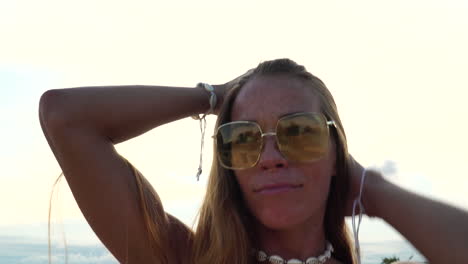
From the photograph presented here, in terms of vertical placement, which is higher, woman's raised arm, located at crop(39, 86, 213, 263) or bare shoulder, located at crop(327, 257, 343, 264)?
woman's raised arm, located at crop(39, 86, 213, 263)

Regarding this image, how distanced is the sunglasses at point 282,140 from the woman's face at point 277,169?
4 cm

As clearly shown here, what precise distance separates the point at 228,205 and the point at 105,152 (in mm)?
750

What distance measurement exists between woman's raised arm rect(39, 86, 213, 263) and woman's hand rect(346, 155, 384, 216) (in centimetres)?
110

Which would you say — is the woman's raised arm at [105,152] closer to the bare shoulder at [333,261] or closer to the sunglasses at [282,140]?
the sunglasses at [282,140]

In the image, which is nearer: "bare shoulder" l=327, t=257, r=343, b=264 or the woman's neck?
the woman's neck

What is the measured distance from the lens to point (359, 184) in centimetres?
394

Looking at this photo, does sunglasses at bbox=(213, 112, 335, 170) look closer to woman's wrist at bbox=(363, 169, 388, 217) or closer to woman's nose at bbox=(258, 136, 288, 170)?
woman's nose at bbox=(258, 136, 288, 170)

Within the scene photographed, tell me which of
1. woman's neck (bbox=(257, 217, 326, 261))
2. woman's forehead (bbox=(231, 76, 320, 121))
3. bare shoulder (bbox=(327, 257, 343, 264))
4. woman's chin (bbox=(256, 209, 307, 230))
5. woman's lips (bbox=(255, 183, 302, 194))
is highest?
woman's forehead (bbox=(231, 76, 320, 121))

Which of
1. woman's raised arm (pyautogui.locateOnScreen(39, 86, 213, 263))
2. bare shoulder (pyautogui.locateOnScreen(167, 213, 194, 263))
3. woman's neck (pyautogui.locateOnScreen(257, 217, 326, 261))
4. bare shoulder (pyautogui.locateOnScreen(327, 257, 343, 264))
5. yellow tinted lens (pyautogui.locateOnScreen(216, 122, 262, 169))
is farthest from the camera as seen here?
bare shoulder (pyautogui.locateOnScreen(327, 257, 343, 264))

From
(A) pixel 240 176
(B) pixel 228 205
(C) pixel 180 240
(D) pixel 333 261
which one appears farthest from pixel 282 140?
(D) pixel 333 261

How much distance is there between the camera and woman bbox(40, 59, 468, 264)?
345cm

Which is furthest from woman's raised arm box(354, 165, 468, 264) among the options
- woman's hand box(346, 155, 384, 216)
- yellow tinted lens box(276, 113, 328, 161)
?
yellow tinted lens box(276, 113, 328, 161)

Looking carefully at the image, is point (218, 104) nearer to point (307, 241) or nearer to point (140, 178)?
point (140, 178)

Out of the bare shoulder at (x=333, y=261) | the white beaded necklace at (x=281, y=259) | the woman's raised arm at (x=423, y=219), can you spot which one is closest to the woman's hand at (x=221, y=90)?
the white beaded necklace at (x=281, y=259)
